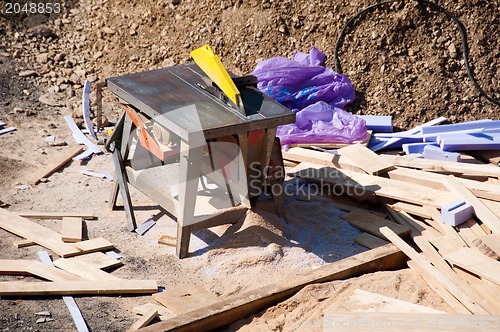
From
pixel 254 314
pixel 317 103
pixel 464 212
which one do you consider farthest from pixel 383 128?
pixel 254 314

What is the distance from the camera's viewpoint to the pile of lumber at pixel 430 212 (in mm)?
6145

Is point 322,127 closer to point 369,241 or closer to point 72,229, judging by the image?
point 369,241

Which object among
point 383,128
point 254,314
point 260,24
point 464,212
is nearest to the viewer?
point 254,314

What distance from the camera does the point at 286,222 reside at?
294 inches

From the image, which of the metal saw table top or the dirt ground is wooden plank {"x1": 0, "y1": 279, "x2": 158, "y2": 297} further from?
the metal saw table top

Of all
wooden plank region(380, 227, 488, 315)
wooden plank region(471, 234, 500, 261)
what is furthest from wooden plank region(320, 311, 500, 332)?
wooden plank region(471, 234, 500, 261)

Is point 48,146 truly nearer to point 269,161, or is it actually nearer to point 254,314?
point 269,161

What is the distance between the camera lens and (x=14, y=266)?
258 inches

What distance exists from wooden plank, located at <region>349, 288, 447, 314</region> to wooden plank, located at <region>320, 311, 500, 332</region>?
26 cm

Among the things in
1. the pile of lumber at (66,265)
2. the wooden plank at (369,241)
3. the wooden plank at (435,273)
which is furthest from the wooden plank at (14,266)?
the wooden plank at (435,273)

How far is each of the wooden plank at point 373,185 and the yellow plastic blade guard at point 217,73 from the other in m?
1.88

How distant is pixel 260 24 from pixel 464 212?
4926mm

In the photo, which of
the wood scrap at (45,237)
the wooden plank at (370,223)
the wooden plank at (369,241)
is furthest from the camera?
the wooden plank at (370,223)

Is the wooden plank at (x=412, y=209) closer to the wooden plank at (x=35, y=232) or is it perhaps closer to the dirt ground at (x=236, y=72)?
the dirt ground at (x=236, y=72)
